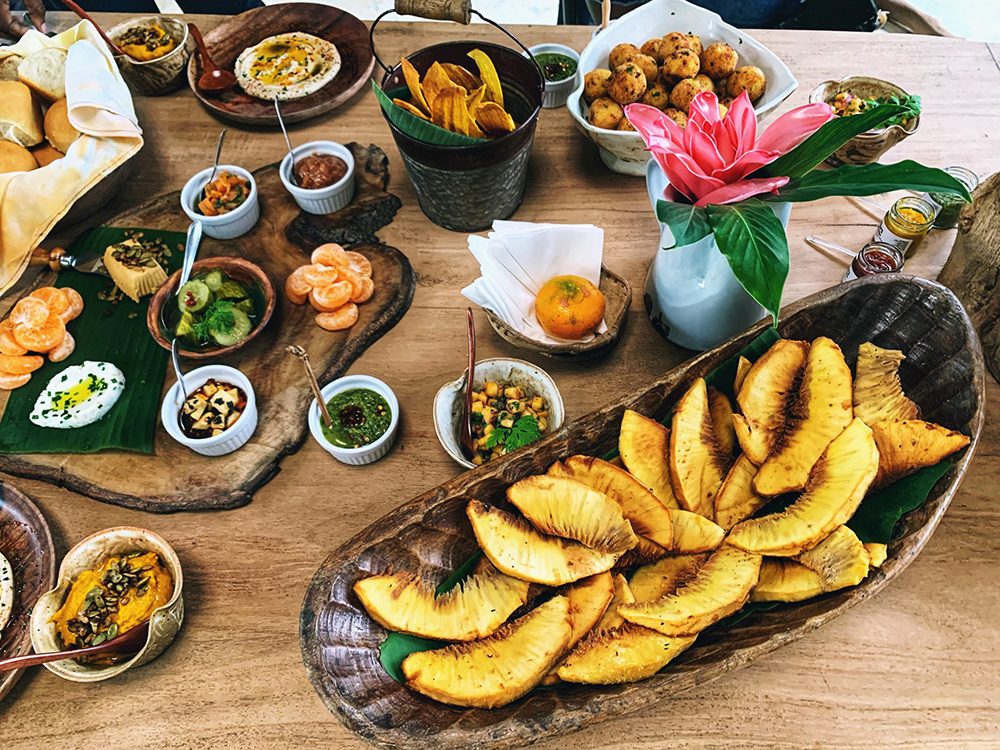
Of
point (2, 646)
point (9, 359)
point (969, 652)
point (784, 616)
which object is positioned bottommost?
point (2, 646)

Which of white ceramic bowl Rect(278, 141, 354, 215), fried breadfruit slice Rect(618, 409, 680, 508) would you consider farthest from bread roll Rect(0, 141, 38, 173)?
fried breadfruit slice Rect(618, 409, 680, 508)

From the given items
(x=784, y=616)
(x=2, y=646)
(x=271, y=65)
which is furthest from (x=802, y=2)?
(x=2, y=646)

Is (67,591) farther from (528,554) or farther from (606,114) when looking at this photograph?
(606,114)

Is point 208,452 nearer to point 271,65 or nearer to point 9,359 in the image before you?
point 9,359

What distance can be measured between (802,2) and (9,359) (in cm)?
250

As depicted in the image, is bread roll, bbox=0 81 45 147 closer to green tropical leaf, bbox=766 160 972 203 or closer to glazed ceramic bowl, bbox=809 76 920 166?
green tropical leaf, bbox=766 160 972 203

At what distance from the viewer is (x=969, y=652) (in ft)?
3.50

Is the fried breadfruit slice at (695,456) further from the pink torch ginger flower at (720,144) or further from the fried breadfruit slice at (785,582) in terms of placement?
the pink torch ginger flower at (720,144)

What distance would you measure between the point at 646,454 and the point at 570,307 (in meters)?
0.37

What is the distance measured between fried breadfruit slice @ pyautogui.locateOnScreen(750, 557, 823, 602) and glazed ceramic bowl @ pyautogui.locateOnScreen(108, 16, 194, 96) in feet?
6.25

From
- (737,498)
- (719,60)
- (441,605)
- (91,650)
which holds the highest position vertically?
(719,60)

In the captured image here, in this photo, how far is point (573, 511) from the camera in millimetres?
968

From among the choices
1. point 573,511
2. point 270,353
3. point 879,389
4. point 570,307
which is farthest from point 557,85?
point 573,511

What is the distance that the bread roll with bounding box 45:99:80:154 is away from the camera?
1.54 m
